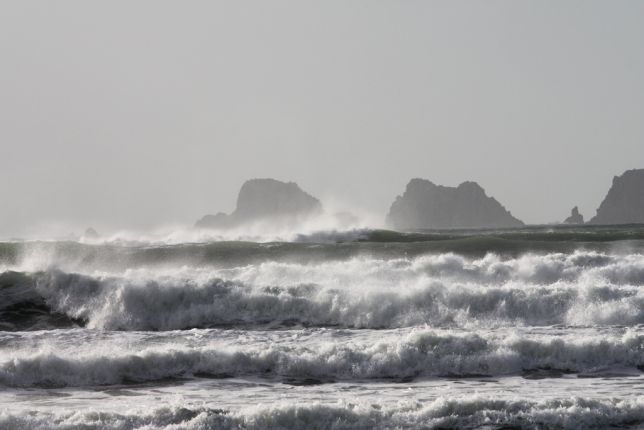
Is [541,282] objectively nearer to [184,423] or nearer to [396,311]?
[396,311]

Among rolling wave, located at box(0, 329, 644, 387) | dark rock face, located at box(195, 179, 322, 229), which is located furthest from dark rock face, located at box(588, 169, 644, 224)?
rolling wave, located at box(0, 329, 644, 387)

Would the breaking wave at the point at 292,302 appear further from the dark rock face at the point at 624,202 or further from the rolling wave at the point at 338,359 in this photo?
the dark rock face at the point at 624,202

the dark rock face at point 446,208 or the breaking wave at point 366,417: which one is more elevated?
the dark rock face at point 446,208

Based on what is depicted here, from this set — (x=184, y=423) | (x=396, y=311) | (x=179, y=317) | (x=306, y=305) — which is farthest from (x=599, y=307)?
(x=184, y=423)

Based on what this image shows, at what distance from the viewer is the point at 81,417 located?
47.3 ft

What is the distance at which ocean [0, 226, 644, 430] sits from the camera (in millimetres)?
14602

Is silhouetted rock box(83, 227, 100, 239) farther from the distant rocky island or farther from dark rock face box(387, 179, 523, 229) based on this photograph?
dark rock face box(387, 179, 523, 229)

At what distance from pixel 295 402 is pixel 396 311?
389 inches

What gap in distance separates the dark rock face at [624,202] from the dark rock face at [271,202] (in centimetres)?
4693

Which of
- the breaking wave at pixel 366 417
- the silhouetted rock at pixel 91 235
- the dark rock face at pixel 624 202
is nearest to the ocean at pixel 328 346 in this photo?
the breaking wave at pixel 366 417

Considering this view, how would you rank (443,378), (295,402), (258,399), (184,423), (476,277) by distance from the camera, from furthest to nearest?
1. (476,277)
2. (443,378)
3. (258,399)
4. (295,402)
5. (184,423)

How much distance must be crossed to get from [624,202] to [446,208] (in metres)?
31.8

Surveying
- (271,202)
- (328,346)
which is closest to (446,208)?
(271,202)

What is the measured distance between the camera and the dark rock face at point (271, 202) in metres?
156
